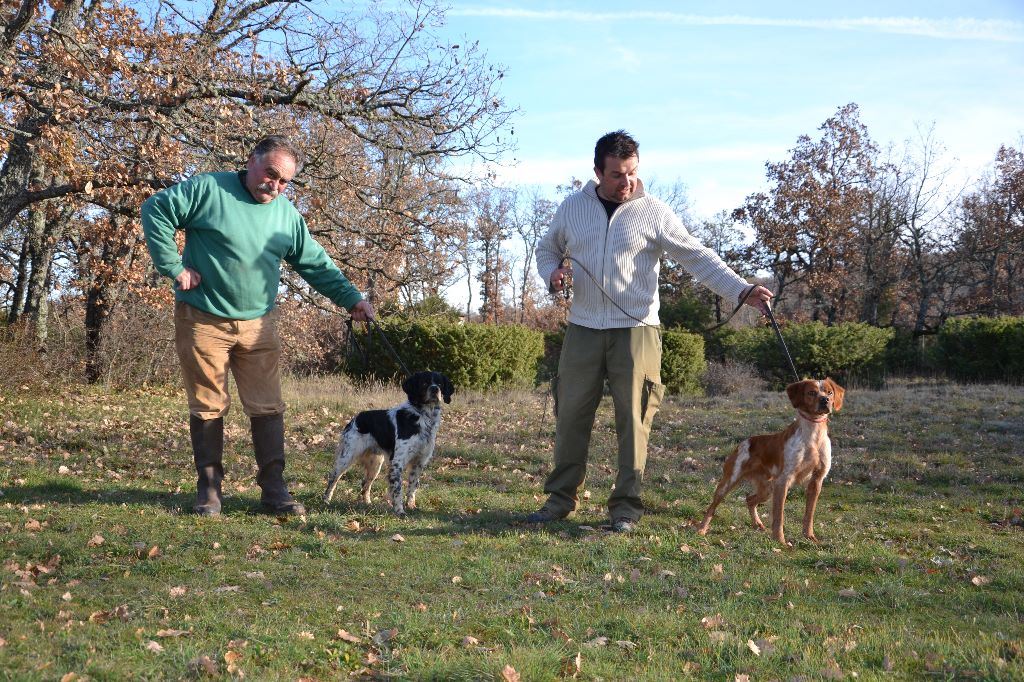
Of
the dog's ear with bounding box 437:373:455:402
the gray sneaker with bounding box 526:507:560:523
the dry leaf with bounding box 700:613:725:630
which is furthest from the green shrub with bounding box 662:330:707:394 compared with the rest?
the dry leaf with bounding box 700:613:725:630

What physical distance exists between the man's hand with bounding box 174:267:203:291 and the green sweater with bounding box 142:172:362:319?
39 millimetres

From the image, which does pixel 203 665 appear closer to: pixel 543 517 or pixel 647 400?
pixel 543 517

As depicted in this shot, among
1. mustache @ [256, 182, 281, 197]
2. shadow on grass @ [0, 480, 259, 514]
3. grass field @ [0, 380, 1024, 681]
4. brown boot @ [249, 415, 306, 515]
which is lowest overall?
grass field @ [0, 380, 1024, 681]

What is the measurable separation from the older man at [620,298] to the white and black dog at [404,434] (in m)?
1.20

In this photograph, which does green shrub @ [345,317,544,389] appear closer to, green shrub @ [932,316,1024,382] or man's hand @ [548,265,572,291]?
green shrub @ [932,316,1024,382]

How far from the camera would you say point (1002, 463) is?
8.77 metres

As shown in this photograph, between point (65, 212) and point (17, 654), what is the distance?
42.0 ft

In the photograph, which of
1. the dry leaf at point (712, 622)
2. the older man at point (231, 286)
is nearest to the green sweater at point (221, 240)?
the older man at point (231, 286)

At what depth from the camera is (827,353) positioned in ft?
58.6

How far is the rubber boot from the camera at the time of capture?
18.4ft

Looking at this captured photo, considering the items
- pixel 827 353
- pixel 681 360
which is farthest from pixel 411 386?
pixel 827 353

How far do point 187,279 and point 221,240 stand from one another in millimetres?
339

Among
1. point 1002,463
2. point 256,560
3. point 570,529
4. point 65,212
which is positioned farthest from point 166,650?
point 65,212

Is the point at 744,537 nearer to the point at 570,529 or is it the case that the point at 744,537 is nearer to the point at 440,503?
the point at 570,529
